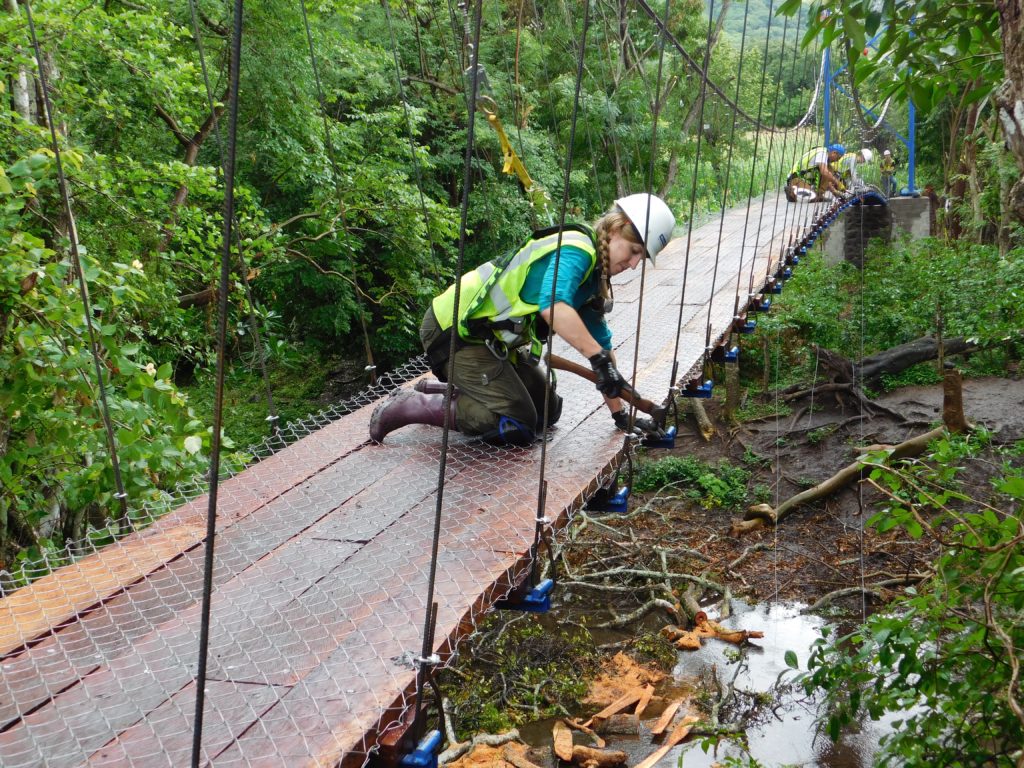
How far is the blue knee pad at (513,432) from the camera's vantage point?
8.02 feet

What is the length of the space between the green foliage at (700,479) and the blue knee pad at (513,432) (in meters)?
5.15

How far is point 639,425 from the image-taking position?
101 inches

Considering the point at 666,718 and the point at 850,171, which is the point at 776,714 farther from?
the point at 850,171

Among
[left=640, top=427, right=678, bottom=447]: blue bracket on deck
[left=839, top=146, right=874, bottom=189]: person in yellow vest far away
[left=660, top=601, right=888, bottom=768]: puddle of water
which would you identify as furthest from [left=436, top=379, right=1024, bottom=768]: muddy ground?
[left=839, top=146, right=874, bottom=189]: person in yellow vest far away

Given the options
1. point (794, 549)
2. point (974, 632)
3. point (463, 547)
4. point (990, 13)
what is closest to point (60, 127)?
point (463, 547)

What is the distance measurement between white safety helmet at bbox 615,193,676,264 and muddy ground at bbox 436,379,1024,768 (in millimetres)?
1304

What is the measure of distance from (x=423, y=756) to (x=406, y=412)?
50.8 inches

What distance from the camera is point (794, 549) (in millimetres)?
6582

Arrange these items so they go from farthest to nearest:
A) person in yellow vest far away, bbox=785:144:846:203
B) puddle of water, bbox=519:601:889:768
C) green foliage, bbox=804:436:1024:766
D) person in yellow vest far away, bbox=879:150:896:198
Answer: person in yellow vest far away, bbox=879:150:896:198, person in yellow vest far away, bbox=785:144:846:203, puddle of water, bbox=519:601:889:768, green foliage, bbox=804:436:1024:766

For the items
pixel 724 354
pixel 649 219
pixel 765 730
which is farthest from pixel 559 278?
pixel 765 730

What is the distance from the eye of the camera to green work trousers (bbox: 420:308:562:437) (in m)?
2.41

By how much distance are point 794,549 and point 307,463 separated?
497 cm

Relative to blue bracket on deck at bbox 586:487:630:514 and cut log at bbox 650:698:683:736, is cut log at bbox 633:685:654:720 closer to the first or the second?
cut log at bbox 650:698:683:736

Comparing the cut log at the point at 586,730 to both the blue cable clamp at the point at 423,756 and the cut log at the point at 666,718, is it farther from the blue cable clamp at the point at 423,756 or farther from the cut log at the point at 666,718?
the blue cable clamp at the point at 423,756
